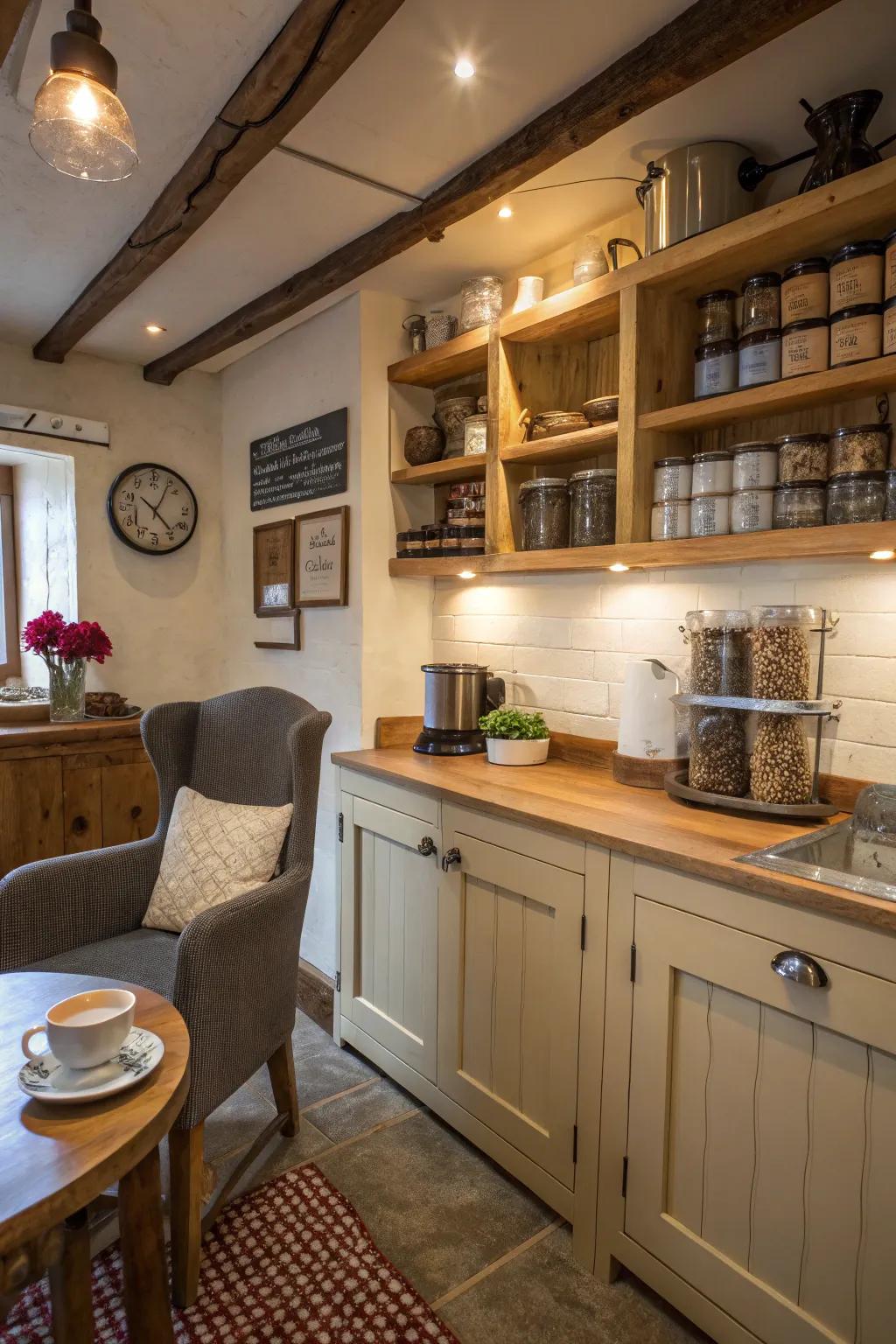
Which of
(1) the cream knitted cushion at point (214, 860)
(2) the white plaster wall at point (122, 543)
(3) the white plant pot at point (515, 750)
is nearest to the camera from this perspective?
(1) the cream knitted cushion at point (214, 860)

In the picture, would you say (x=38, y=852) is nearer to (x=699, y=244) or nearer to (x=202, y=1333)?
(x=202, y=1333)

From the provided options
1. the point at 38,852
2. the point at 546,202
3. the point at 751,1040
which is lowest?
the point at 38,852

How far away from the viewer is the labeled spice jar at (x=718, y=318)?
1772mm

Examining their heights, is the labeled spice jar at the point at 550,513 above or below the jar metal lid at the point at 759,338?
below

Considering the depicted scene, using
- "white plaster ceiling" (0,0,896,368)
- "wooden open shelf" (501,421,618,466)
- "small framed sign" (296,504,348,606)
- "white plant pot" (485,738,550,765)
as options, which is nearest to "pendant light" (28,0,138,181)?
"white plaster ceiling" (0,0,896,368)

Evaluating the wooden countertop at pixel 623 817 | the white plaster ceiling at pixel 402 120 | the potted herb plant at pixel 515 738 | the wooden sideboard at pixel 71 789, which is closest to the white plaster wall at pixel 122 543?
the wooden sideboard at pixel 71 789

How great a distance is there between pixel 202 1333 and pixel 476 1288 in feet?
1.79

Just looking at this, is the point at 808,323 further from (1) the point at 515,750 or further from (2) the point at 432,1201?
(2) the point at 432,1201

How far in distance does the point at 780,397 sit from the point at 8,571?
3.48 meters

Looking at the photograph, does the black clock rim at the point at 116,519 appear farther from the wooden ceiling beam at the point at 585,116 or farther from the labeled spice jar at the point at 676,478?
the labeled spice jar at the point at 676,478

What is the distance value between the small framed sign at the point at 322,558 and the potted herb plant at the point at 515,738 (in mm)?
794

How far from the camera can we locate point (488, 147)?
1.79 m

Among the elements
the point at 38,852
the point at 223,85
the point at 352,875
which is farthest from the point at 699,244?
the point at 38,852

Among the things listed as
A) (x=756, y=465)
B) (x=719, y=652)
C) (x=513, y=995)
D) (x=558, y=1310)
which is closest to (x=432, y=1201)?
(x=558, y=1310)
